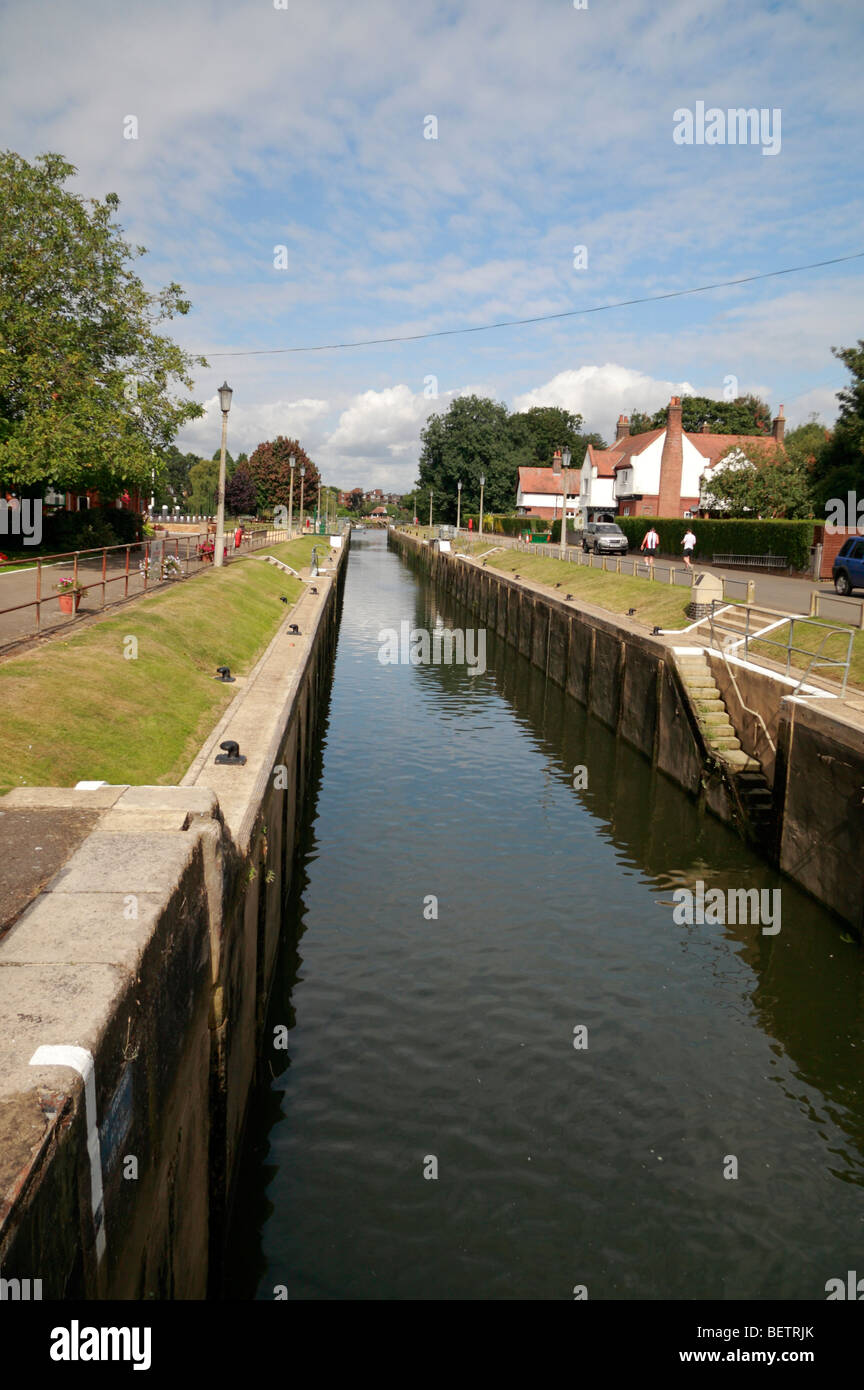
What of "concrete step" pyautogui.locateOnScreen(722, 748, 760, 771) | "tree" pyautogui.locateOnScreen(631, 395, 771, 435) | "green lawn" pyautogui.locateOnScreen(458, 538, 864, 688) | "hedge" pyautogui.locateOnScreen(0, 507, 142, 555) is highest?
"tree" pyautogui.locateOnScreen(631, 395, 771, 435)

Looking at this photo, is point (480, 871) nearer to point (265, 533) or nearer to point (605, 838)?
point (605, 838)

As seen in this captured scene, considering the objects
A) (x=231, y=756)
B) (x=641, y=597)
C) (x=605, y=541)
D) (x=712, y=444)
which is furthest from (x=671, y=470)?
(x=231, y=756)

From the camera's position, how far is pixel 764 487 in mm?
58281

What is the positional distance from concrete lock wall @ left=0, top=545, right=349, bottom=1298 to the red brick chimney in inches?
2991

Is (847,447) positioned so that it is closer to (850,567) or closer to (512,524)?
(850,567)

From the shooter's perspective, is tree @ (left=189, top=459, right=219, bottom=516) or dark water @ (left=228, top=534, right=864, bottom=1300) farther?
tree @ (left=189, top=459, right=219, bottom=516)

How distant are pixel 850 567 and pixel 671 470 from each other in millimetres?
53856

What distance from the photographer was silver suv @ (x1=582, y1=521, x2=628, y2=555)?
5553 centimetres

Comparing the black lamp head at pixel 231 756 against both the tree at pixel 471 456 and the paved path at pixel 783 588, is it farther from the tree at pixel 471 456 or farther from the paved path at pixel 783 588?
the tree at pixel 471 456

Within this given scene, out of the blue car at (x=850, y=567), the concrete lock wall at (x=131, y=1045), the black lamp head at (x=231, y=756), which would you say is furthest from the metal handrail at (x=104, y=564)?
the blue car at (x=850, y=567)

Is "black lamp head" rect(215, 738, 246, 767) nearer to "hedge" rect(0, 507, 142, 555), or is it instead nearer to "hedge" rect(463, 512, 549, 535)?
"hedge" rect(0, 507, 142, 555)

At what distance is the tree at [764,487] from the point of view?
57219 millimetres

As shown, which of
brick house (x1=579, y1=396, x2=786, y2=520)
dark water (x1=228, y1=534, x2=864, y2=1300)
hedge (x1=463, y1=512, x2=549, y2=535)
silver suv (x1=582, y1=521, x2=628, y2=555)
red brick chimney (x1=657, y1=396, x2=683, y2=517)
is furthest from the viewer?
hedge (x1=463, y1=512, x2=549, y2=535)

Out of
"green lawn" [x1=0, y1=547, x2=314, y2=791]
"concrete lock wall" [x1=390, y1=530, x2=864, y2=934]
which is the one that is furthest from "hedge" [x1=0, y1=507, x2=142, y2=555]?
"concrete lock wall" [x1=390, y1=530, x2=864, y2=934]
